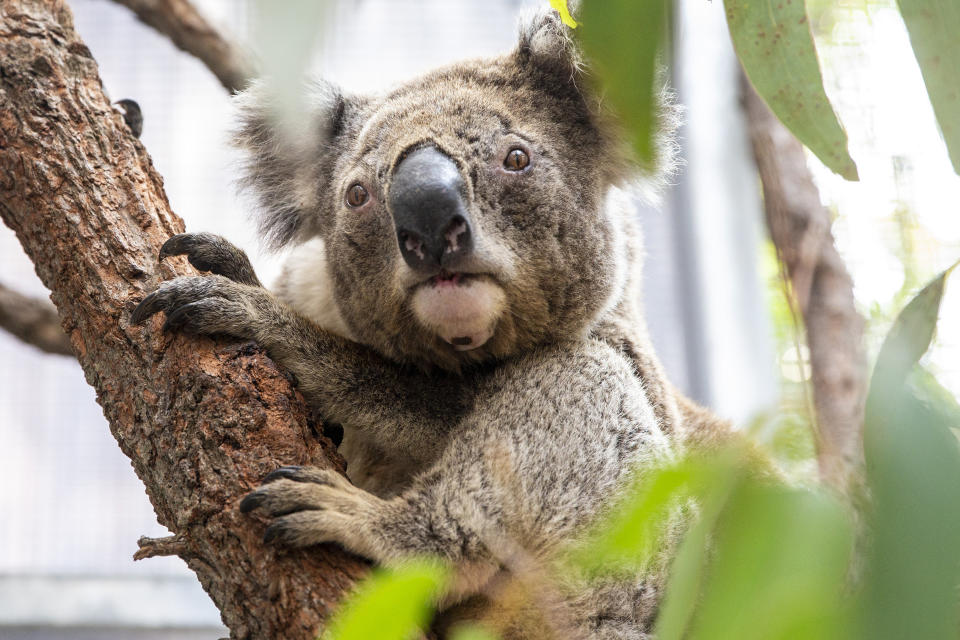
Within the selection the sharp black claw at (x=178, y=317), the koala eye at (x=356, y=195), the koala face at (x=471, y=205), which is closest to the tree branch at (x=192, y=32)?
the koala face at (x=471, y=205)

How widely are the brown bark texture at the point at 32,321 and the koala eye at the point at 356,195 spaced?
1361 mm

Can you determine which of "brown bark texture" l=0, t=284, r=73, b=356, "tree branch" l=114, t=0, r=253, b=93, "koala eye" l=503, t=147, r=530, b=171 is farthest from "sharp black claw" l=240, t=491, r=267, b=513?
"tree branch" l=114, t=0, r=253, b=93

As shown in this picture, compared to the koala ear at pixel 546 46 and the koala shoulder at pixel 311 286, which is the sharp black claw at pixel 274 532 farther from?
the koala ear at pixel 546 46

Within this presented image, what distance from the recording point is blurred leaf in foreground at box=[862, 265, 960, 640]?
101 centimetres

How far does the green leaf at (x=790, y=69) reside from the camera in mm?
1201

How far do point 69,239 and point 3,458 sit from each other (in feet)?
7.52

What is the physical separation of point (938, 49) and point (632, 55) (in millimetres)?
440

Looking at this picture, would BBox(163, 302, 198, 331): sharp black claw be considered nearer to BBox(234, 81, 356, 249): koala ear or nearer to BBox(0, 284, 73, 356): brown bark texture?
BBox(234, 81, 356, 249): koala ear

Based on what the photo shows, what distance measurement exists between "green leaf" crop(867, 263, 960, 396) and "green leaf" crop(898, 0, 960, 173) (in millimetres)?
215

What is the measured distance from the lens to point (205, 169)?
4074 mm

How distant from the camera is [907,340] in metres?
1.27

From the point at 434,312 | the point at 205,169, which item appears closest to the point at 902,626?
the point at 434,312

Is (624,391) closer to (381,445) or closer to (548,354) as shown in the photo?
(548,354)

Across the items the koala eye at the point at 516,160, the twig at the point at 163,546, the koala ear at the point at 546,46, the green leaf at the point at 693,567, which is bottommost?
the twig at the point at 163,546
